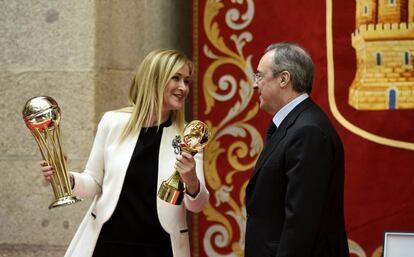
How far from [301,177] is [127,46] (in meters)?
2.09

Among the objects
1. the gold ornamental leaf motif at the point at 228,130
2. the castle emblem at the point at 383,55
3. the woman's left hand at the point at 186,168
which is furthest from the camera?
the gold ornamental leaf motif at the point at 228,130

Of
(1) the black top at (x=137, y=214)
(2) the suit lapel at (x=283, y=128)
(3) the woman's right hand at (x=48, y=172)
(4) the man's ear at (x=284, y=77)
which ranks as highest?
(4) the man's ear at (x=284, y=77)

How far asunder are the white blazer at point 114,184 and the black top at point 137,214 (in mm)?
28

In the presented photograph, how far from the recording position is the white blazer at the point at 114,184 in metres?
3.73

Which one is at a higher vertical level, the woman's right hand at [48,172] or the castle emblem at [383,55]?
the castle emblem at [383,55]

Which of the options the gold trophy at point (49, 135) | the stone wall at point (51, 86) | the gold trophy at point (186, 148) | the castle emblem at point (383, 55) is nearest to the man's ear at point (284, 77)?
the gold trophy at point (186, 148)

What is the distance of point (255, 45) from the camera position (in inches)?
195

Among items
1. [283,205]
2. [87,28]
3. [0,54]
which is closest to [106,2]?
[87,28]

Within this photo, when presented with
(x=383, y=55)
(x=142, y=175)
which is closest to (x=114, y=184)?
(x=142, y=175)

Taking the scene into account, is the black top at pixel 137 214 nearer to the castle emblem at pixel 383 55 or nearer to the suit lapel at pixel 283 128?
the suit lapel at pixel 283 128

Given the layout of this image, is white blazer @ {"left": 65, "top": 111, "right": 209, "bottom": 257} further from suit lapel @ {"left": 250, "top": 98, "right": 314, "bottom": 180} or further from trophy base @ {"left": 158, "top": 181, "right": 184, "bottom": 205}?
suit lapel @ {"left": 250, "top": 98, "right": 314, "bottom": 180}

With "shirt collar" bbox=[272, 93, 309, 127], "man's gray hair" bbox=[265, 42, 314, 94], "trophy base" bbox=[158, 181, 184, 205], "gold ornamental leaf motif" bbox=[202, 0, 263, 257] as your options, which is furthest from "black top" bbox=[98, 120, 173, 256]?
"gold ornamental leaf motif" bbox=[202, 0, 263, 257]

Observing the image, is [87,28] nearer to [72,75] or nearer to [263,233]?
[72,75]

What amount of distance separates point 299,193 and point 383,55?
6.09 feet
